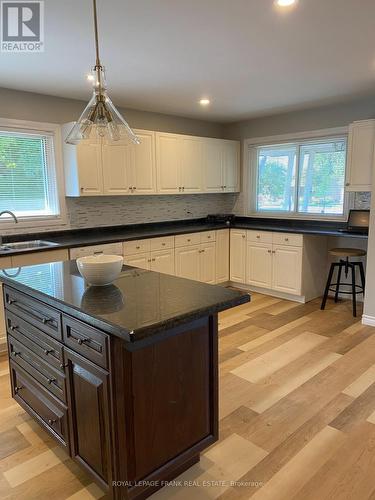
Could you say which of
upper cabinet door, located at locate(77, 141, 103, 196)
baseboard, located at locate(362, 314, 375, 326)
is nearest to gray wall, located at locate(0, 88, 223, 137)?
upper cabinet door, located at locate(77, 141, 103, 196)

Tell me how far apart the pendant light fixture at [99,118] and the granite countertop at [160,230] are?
172 centimetres

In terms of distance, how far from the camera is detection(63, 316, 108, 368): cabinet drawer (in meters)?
1.51

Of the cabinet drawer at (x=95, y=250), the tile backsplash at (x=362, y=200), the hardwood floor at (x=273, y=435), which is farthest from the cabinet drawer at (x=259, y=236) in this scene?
the cabinet drawer at (x=95, y=250)

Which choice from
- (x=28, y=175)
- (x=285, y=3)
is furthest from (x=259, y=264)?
(x=285, y=3)

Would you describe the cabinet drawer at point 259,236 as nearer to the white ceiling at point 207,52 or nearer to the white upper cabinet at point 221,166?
the white upper cabinet at point 221,166

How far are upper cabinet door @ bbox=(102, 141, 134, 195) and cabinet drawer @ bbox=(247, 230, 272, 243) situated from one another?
175 centimetres

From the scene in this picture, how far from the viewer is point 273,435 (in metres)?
2.18

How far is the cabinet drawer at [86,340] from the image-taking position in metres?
1.51

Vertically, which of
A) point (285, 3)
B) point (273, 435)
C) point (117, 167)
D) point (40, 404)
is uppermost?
point (285, 3)

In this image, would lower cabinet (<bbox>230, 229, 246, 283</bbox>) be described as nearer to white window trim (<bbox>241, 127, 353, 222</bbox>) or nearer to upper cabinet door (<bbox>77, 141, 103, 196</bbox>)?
white window trim (<bbox>241, 127, 353, 222</bbox>)

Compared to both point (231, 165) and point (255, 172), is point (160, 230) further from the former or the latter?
point (255, 172)

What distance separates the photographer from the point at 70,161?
392cm

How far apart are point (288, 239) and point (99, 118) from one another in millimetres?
3196

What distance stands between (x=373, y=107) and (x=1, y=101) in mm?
3970
